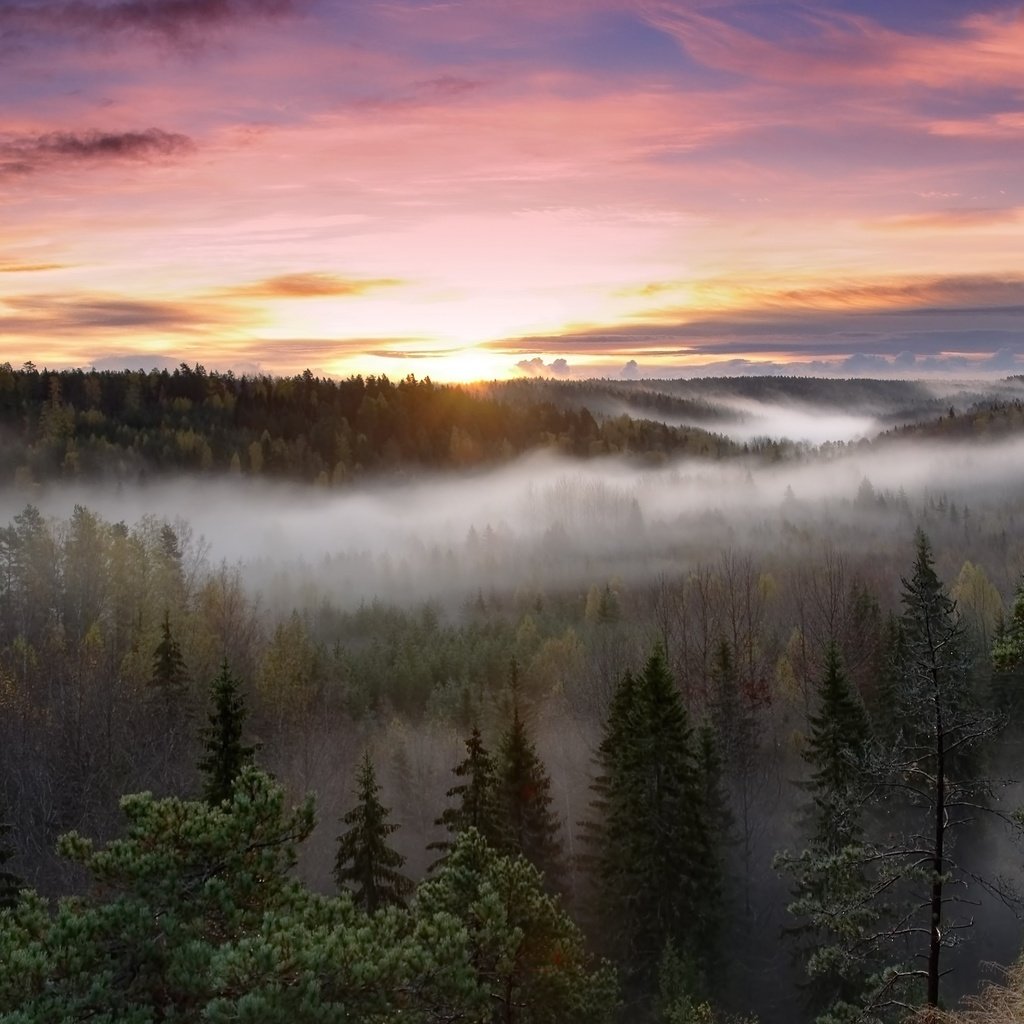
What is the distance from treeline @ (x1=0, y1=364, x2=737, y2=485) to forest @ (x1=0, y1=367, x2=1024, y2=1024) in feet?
2.71

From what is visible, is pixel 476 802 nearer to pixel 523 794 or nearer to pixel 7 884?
pixel 523 794

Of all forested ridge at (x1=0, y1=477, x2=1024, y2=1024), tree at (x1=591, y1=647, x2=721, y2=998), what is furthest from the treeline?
tree at (x1=591, y1=647, x2=721, y2=998)

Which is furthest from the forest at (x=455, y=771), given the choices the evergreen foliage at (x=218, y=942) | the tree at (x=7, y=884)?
the tree at (x=7, y=884)

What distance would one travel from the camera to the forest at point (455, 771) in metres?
13.6

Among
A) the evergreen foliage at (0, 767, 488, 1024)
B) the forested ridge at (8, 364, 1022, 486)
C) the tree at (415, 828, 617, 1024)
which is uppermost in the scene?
the forested ridge at (8, 364, 1022, 486)

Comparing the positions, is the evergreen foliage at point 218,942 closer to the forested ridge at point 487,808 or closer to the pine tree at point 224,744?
the forested ridge at point 487,808

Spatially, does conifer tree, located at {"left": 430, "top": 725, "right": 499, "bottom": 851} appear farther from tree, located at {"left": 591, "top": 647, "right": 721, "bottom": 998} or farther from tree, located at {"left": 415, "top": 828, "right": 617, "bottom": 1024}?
tree, located at {"left": 415, "top": 828, "right": 617, "bottom": 1024}

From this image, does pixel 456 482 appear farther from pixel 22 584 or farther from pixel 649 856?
pixel 649 856

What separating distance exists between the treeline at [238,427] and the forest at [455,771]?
0.83m

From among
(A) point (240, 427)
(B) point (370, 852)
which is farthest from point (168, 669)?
(A) point (240, 427)

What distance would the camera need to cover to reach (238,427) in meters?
168

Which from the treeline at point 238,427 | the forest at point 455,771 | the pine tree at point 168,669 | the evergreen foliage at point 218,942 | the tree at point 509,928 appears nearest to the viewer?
the evergreen foliage at point 218,942

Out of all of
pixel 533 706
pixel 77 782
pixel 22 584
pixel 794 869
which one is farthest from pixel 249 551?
pixel 794 869

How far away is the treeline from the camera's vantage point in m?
144
